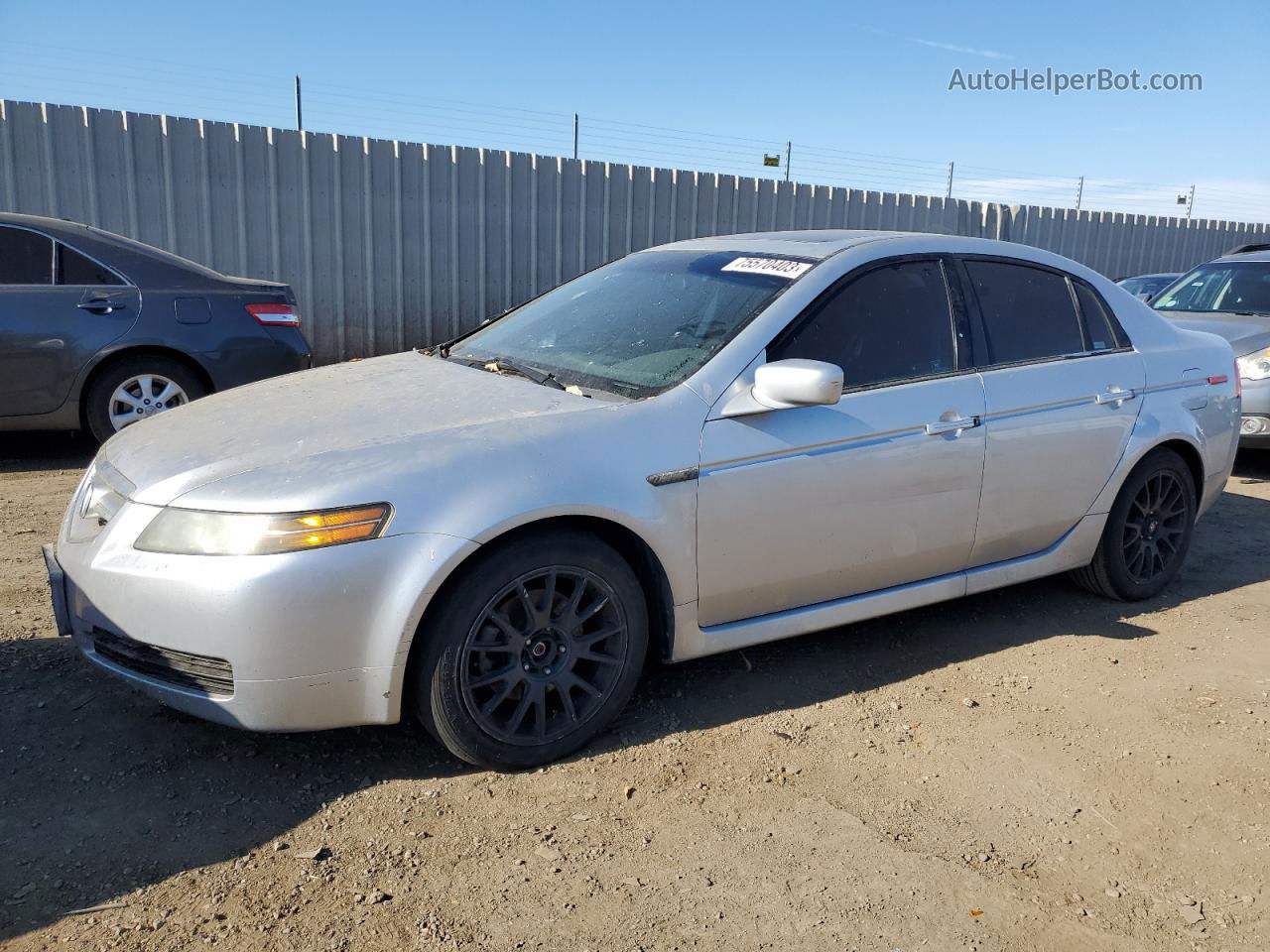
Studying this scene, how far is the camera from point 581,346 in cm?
383

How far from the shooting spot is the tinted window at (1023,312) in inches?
163

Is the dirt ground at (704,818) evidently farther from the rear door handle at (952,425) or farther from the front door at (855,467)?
the rear door handle at (952,425)

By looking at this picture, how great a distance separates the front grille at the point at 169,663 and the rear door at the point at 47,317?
4032mm

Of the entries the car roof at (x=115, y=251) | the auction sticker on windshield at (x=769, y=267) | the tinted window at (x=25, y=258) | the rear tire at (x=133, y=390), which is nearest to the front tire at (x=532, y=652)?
the auction sticker on windshield at (x=769, y=267)

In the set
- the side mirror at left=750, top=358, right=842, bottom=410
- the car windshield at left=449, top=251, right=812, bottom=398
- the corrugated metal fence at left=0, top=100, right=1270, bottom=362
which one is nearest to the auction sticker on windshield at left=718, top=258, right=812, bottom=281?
the car windshield at left=449, top=251, right=812, bottom=398

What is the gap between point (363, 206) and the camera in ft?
34.8

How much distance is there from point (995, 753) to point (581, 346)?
1.96 metres

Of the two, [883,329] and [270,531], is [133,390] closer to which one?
[270,531]

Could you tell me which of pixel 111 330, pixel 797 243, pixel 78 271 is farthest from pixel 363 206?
pixel 797 243

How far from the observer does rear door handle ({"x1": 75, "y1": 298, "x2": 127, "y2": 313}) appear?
21.1 ft

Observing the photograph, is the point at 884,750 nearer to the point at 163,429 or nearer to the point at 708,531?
the point at 708,531

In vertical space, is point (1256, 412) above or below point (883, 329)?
below

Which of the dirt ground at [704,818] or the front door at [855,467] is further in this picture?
the front door at [855,467]

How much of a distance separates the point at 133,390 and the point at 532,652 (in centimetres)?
465
